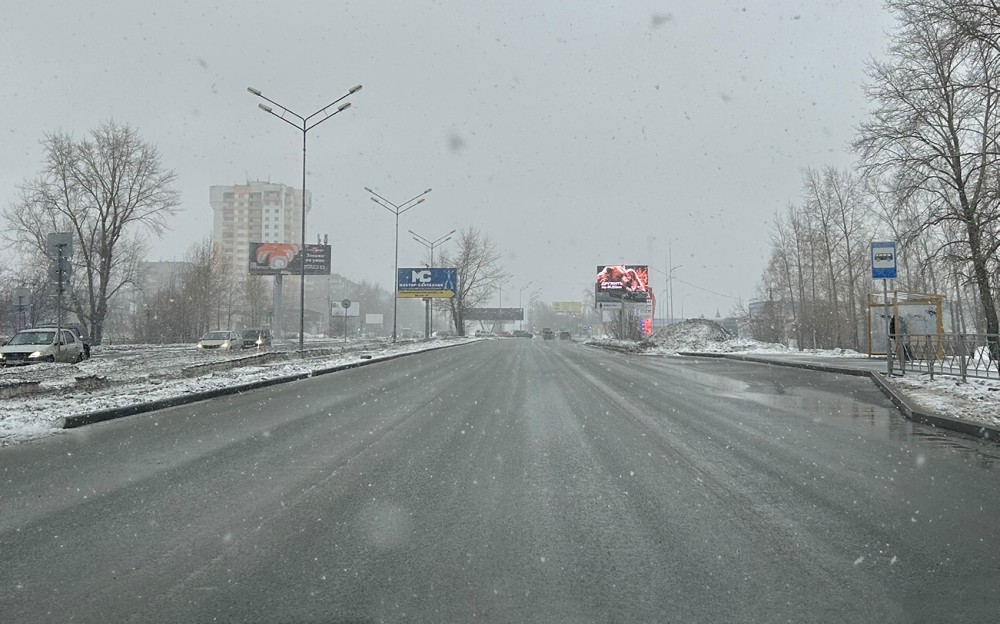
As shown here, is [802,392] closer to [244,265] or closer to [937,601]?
[937,601]

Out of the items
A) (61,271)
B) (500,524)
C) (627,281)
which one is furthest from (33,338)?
(627,281)

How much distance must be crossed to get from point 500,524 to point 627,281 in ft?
216

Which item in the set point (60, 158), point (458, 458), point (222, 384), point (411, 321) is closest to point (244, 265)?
point (411, 321)

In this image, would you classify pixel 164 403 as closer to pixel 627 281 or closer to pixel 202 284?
pixel 202 284

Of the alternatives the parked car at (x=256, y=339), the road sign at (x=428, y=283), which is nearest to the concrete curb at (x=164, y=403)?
the parked car at (x=256, y=339)

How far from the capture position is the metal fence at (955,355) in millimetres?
13016

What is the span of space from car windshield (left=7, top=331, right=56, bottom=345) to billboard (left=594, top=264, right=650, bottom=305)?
55614mm

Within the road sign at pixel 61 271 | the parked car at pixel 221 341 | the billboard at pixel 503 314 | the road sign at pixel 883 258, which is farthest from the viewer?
the billboard at pixel 503 314

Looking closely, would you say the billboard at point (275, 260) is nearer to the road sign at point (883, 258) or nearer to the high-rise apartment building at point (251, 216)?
the road sign at point (883, 258)

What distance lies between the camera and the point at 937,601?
10.0 ft

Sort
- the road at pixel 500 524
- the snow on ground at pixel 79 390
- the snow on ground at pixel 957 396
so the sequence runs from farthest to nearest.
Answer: the snow on ground at pixel 957 396 < the snow on ground at pixel 79 390 < the road at pixel 500 524

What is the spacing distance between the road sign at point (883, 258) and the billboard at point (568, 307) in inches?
4810

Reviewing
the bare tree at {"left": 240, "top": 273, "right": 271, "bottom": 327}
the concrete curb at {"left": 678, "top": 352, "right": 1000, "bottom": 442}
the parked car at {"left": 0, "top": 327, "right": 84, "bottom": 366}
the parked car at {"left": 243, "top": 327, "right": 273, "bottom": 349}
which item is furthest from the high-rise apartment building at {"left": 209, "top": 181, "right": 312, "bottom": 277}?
the concrete curb at {"left": 678, "top": 352, "right": 1000, "bottom": 442}

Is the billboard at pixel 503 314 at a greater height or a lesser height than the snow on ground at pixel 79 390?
greater
